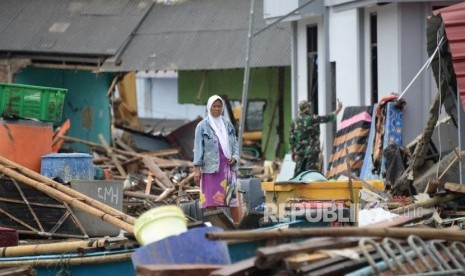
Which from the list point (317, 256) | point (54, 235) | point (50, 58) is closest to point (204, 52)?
point (50, 58)

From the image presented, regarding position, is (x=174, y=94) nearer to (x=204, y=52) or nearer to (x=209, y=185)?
(x=204, y=52)

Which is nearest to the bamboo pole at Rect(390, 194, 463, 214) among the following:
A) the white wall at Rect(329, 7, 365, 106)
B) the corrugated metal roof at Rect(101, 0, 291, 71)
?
the white wall at Rect(329, 7, 365, 106)

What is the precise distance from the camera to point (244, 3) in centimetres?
3438

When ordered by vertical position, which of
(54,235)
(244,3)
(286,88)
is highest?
(244,3)

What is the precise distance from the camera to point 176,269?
353 inches

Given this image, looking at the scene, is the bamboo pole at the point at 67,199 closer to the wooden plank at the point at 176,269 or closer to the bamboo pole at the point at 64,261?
the bamboo pole at the point at 64,261

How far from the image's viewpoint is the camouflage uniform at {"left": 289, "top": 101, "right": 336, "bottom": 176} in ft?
71.0

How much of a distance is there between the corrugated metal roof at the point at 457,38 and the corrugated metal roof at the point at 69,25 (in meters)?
18.6

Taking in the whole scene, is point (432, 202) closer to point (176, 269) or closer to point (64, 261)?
point (64, 261)

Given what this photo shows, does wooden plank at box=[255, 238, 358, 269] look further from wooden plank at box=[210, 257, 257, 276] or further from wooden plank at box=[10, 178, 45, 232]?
wooden plank at box=[10, 178, 45, 232]

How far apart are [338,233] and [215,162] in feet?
20.1

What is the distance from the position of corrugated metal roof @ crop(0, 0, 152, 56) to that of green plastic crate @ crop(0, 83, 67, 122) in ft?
43.8

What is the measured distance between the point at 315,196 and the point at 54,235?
307 cm

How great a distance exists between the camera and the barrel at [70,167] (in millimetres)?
18078
